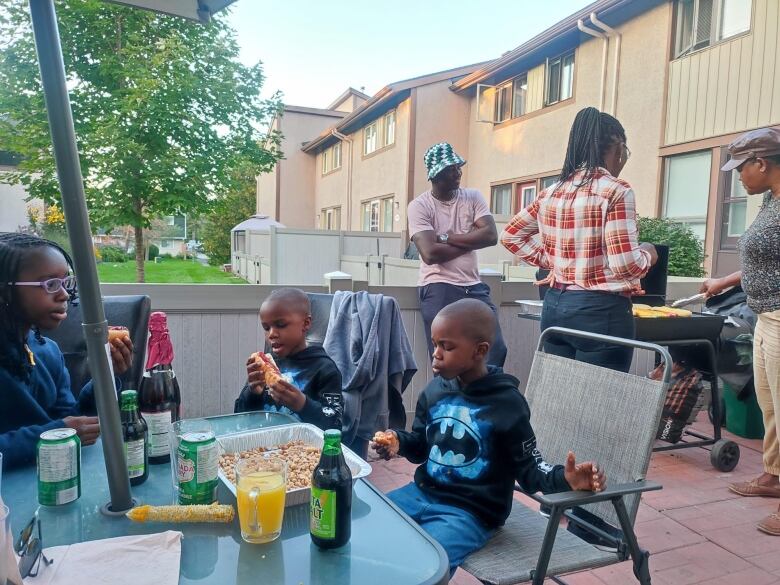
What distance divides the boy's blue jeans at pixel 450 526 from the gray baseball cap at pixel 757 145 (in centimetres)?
224

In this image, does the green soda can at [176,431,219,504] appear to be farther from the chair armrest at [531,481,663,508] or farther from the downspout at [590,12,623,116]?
the downspout at [590,12,623,116]

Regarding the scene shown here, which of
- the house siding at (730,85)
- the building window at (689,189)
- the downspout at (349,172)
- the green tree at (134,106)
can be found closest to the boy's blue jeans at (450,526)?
the house siding at (730,85)

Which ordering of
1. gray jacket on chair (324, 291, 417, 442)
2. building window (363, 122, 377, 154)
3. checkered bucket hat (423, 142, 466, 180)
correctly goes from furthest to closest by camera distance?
building window (363, 122, 377, 154) → checkered bucket hat (423, 142, 466, 180) → gray jacket on chair (324, 291, 417, 442)

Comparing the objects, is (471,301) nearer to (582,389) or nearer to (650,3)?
(582,389)

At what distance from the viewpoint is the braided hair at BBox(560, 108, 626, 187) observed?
2.84m

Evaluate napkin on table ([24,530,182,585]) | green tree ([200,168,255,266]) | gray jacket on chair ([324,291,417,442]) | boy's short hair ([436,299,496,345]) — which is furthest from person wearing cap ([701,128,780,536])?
green tree ([200,168,255,266])

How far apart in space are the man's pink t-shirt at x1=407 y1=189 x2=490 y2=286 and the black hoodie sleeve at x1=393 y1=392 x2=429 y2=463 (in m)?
1.64

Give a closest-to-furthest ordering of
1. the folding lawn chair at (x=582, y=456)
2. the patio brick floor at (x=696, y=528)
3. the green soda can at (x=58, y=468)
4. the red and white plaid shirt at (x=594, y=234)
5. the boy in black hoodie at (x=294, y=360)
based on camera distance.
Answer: the green soda can at (x=58, y=468), the folding lawn chair at (x=582, y=456), the boy in black hoodie at (x=294, y=360), the patio brick floor at (x=696, y=528), the red and white plaid shirt at (x=594, y=234)

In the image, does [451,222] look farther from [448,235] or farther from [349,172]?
[349,172]

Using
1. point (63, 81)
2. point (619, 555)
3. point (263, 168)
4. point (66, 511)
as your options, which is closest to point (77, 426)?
point (66, 511)

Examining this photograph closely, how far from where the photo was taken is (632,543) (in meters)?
1.79

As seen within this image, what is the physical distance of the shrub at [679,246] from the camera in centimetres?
810

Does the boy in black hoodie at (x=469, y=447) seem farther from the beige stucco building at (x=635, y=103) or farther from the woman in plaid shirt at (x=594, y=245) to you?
the beige stucco building at (x=635, y=103)

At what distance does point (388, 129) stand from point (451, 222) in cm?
1477
